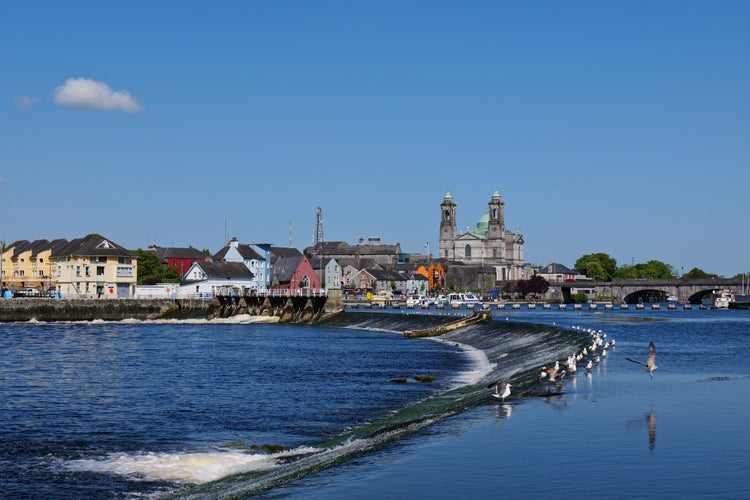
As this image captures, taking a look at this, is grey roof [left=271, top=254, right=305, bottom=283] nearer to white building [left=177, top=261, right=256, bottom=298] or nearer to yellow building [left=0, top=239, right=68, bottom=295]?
white building [left=177, top=261, right=256, bottom=298]

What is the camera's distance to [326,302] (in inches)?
5118

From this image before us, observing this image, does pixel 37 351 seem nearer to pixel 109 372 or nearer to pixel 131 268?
pixel 109 372

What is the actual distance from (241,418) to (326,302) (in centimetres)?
9176

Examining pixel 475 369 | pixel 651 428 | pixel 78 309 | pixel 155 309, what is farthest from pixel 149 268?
pixel 651 428

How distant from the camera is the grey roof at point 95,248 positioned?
489 feet

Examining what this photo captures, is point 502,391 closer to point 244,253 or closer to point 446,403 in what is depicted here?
point 446,403

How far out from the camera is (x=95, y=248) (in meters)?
149

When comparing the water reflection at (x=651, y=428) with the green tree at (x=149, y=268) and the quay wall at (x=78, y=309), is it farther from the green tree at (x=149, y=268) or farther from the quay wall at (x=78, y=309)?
the green tree at (x=149, y=268)

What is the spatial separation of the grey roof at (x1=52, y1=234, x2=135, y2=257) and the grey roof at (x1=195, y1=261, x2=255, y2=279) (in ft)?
51.2

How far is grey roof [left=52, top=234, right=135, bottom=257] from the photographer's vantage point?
14912 cm

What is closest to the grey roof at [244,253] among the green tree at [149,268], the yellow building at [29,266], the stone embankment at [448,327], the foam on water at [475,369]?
the green tree at [149,268]

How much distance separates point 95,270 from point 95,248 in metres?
3.65

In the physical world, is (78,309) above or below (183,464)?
above

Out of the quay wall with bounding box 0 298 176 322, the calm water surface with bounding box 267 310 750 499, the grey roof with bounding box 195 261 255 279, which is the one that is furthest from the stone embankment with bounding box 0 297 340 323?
the calm water surface with bounding box 267 310 750 499
